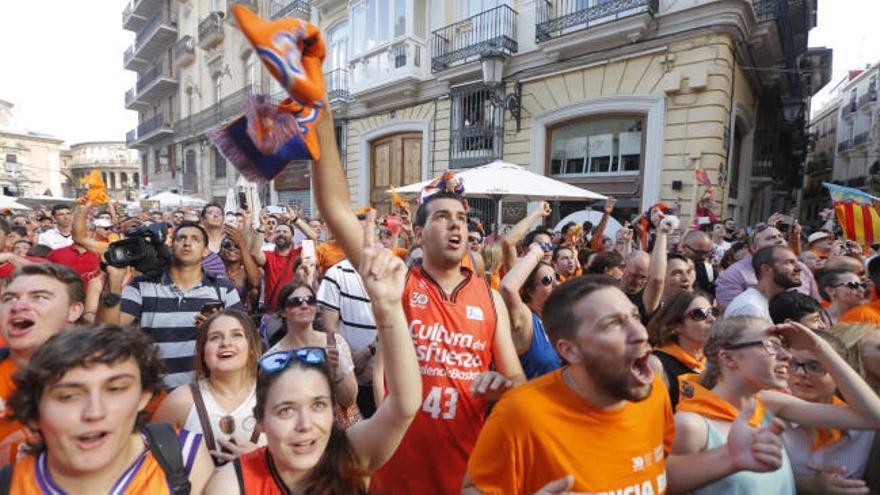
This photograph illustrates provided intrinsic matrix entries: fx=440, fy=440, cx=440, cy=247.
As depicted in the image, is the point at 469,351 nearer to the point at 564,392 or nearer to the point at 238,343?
the point at 564,392

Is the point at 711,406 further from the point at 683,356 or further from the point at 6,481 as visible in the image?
the point at 6,481

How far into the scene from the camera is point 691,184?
28.7ft

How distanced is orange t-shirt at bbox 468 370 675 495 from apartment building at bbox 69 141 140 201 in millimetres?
74559

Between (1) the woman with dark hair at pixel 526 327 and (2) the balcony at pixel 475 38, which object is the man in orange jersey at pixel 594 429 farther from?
(2) the balcony at pixel 475 38

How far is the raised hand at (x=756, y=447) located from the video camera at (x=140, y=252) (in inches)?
124

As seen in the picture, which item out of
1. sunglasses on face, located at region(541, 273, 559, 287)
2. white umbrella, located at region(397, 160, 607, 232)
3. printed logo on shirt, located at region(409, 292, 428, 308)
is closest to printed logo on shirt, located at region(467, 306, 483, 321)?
printed logo on shirt, located at region(409, 292, 428, 308)

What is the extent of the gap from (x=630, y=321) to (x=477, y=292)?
2.71 ft

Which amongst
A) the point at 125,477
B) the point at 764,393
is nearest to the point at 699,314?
the point at 764,393

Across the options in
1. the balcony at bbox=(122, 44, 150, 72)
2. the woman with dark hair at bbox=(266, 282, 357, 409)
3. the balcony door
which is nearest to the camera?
the woman with dark hair at bbox=(266, 282, 357, 409)

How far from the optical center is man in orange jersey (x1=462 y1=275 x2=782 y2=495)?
1.37 meters

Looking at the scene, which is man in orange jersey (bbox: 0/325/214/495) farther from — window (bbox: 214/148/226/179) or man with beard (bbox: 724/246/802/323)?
window (bbox: 214/148/226/179)

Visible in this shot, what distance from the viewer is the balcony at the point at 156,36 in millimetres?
27109

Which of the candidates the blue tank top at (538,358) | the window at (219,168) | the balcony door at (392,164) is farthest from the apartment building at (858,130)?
the window at (219,168)

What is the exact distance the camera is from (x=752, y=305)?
3.14 m
